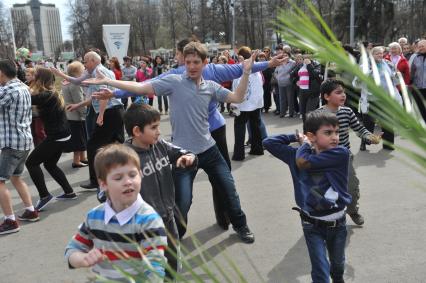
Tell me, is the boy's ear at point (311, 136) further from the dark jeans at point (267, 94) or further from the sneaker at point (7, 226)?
the dark jeans at point (267, 94)

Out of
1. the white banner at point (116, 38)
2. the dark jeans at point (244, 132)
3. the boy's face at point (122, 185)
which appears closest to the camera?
the boy's face at point (122, 185)

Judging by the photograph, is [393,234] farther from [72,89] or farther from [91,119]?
[72,89]

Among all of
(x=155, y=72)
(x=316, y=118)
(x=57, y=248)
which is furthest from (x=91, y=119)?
(x=155, y=72)

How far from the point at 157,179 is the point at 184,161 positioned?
8.3 inches

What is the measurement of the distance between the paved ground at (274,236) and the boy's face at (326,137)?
47 cm

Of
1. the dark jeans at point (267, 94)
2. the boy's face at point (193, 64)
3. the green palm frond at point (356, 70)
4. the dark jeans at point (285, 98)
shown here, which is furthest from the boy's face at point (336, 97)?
the dark jeans at point (267, 94)

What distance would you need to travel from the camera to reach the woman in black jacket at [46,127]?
5.17 metres

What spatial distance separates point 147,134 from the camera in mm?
2730

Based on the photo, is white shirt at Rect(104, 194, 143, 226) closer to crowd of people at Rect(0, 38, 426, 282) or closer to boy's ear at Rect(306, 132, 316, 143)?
crowd of people at Rect(0, 38, 426, 282)

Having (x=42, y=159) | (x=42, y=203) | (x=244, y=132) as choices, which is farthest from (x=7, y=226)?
(x=244, y=132)

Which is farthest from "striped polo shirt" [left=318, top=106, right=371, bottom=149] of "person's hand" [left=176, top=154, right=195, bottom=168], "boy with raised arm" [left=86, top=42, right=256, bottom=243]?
"person's hand" [left=176, top=154, right=195, bottom=168]

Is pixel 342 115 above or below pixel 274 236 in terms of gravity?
above

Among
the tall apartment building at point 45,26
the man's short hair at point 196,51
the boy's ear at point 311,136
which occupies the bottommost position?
the boy's ear at point 311,136

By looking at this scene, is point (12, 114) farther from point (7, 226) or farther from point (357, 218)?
point (357, 218)
